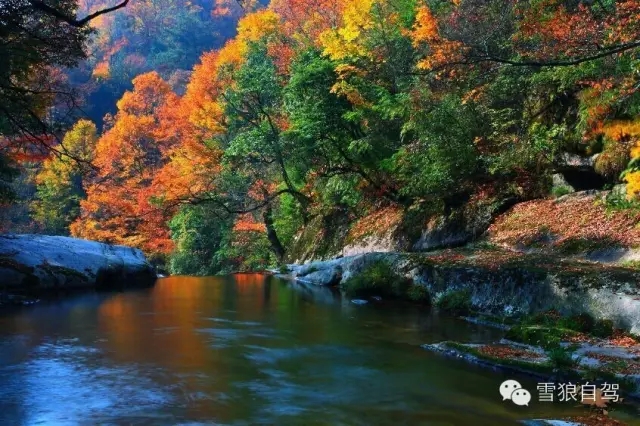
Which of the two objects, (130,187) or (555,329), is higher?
(130,187)

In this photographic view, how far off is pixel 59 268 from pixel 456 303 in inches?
425

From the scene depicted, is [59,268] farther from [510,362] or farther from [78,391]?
[510,362]

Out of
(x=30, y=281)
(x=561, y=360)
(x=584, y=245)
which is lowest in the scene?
(x=561, y=360)

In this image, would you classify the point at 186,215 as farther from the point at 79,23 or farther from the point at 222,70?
the point at 79,23

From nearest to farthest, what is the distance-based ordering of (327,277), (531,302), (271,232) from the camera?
1. (531,302)
2. (327,277)
3. (271,232)

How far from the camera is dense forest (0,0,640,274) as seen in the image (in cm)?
1045

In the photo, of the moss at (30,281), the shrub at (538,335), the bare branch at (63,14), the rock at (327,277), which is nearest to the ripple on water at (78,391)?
the bare branch at (63,14)

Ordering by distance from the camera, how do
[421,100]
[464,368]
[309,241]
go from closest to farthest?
[464,368]
[421,100]
[309,241]

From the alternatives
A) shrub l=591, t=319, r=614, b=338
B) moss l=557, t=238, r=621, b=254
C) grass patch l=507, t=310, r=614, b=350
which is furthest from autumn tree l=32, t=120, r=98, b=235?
shrub l=591, t=319, r=614, b=338

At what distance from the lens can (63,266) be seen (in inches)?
608

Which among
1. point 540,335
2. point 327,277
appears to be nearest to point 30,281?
point 327,277

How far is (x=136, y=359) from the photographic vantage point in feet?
25.1

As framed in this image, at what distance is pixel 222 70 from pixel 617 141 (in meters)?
21.4

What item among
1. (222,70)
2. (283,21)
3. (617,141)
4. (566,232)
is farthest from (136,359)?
(283,21)
